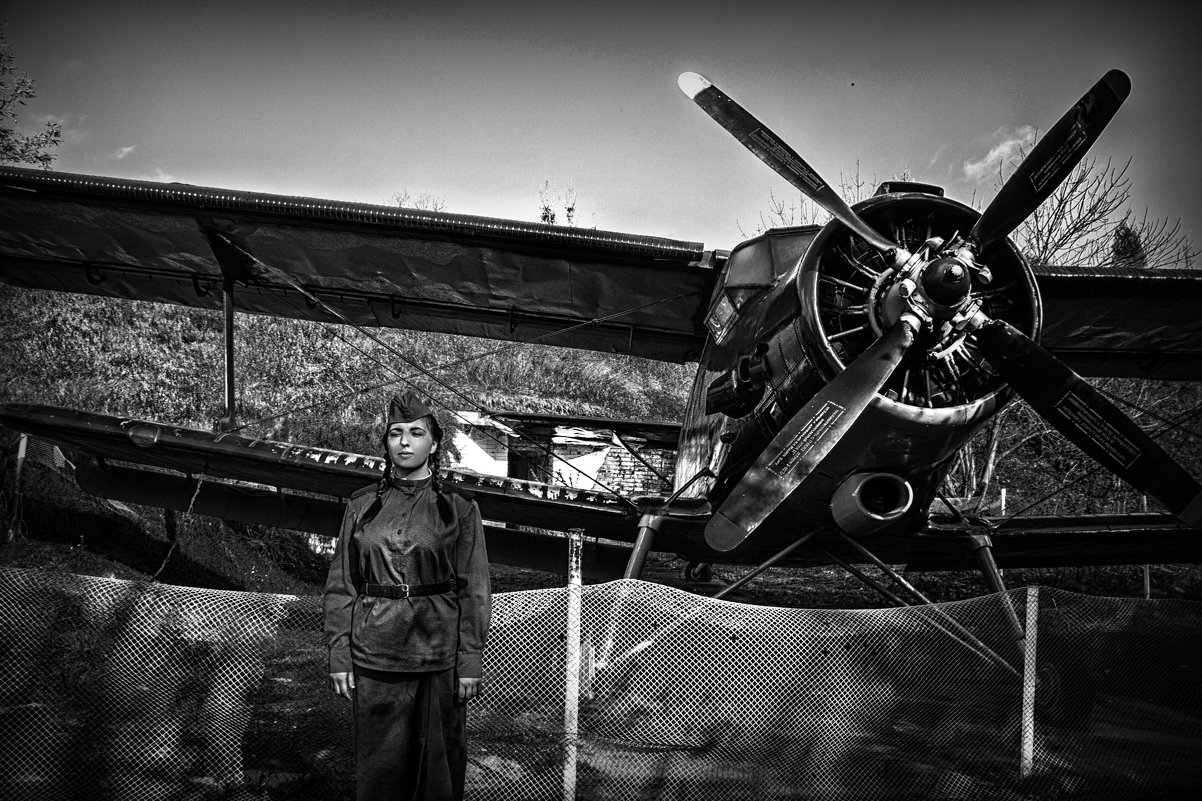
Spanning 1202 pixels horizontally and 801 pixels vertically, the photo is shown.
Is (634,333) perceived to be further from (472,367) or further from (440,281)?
(472,367)

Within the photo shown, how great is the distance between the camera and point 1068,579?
11.3 m

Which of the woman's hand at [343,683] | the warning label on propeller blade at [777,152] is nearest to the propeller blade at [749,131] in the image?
the warning label on propeller blade at [777,152]

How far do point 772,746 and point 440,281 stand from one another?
466 cm

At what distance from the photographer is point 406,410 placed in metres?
2.67

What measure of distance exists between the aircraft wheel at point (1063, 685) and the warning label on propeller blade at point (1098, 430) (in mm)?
922

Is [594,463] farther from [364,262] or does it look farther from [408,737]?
[408,737]

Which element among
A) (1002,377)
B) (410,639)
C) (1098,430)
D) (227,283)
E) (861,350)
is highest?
(227,283)

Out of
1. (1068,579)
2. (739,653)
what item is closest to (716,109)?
(739,653)

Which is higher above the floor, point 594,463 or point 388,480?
point 594,463

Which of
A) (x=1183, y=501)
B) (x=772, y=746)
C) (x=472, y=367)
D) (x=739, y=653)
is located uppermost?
(x=472, y=367)

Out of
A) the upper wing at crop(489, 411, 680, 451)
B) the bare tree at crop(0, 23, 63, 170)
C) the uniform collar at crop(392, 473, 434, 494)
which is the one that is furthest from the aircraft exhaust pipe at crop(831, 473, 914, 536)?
the bare tree at crop(0, 23, 63, 170)

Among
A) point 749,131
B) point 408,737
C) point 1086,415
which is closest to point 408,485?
point 408,737

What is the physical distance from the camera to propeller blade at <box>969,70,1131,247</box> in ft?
11.6

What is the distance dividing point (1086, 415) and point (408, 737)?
3.35 meters
